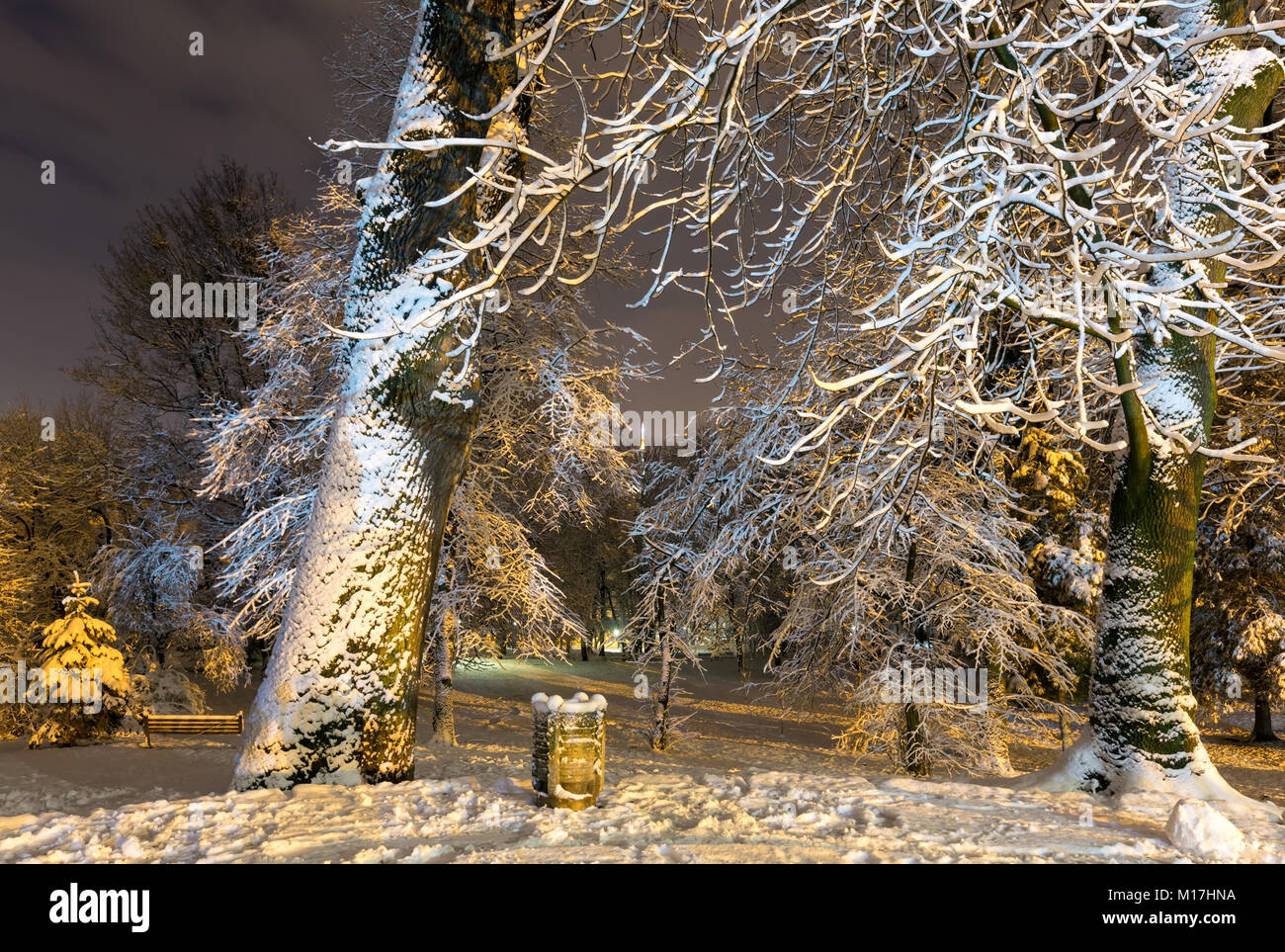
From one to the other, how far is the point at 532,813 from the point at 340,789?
1508mm

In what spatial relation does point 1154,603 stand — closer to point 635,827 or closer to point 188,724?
point 635,827

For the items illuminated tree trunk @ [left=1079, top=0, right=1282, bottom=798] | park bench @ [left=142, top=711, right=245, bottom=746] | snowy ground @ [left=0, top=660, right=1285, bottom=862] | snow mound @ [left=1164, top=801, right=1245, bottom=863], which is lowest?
park bench @ [left=142, top=711, right=245, bottom=746]

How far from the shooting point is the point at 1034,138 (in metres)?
3.23

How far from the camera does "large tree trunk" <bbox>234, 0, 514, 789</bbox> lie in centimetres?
521

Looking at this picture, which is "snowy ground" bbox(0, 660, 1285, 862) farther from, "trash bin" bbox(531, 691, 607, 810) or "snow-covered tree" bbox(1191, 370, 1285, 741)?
"snow-covered tree" bbox(1191, 370, 1285, 741)

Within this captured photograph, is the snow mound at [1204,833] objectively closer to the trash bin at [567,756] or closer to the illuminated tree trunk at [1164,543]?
the illuminated tree trunk at [1164,543]

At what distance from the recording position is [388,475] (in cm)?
555

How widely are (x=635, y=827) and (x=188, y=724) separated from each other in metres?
10.8

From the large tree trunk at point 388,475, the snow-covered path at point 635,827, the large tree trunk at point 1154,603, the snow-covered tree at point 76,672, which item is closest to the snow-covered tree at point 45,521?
the snow-covered tree at point 76,672

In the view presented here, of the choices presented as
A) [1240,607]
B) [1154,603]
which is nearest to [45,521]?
[1154,603]

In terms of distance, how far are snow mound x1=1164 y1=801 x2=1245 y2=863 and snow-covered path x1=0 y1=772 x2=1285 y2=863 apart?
0.17 ft

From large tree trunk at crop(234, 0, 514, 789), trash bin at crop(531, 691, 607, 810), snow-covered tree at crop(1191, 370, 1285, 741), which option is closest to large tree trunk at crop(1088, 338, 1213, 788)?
trash bin at crop(531, 691, 607, 810)

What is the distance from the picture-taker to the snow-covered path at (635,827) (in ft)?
11.1

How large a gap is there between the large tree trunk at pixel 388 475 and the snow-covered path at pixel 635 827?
1.60 ft
